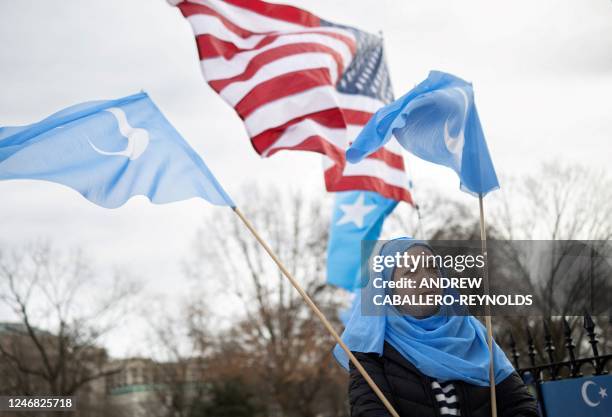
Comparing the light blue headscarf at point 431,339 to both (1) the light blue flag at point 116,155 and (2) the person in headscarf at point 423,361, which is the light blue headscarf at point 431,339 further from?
(1) the light blue flag at point 116,155

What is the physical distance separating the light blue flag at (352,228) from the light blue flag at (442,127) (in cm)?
499

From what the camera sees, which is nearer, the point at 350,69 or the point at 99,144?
the point at 99,144

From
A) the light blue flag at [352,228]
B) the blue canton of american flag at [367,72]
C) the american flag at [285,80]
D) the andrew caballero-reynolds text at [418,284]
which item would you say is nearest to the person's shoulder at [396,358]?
the andrew caballero-reynolds text at [418,284]

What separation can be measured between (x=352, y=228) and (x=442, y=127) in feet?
17.8

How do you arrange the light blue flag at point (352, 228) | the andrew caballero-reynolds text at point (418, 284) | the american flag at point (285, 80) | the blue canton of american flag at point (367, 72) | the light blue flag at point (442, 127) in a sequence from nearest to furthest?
Result: the andrew caballero-reynolds text at point (418, 284)
the light blue flag at point (442, 127)
the american flag at point (285, 80)
the blue canton of american flag at point (367, 72)
the light blue flag at point (352, 228)

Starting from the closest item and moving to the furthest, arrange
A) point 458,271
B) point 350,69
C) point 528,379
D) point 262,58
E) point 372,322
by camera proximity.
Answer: point 372,322 → point 458,271 → point 528,379 → point 262,58 → point 350,69

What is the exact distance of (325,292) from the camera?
3531cm

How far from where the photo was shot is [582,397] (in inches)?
161

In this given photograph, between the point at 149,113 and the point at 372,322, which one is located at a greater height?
the point at 149,113

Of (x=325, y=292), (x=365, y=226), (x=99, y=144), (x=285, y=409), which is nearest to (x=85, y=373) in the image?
(x=285, y=409)

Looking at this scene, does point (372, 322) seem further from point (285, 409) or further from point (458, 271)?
point (285, 409)

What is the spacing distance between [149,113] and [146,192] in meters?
0.62

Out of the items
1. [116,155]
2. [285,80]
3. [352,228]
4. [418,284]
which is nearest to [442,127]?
[418,284]

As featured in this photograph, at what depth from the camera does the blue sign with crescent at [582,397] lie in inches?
159
